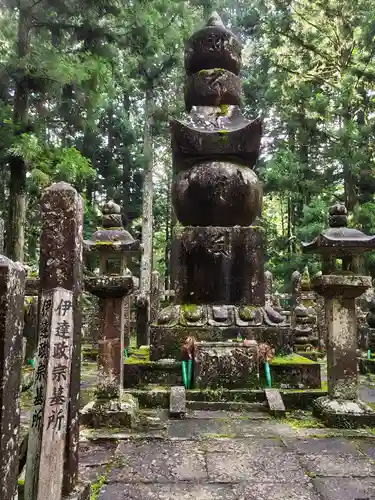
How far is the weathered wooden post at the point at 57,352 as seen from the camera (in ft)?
7.70

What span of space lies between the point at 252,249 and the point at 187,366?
80.2 inches

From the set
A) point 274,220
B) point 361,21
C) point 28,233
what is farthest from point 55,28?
point 274,220

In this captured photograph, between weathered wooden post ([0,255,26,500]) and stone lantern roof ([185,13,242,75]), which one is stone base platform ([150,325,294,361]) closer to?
weathered wooden post ([0,255,26,500])

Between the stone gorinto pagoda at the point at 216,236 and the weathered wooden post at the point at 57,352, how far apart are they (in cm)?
347

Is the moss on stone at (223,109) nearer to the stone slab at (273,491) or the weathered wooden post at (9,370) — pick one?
the stone slab at (273,491)

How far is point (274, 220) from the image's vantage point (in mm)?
27562

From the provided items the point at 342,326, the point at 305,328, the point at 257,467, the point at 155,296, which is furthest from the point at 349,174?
the point at 257,467

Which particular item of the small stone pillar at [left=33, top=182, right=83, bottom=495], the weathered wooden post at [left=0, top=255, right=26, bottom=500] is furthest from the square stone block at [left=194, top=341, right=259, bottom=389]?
the weathered wooden post at [left=0, top=255, right=26, bottom=500]

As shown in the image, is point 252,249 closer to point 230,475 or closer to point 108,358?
point 108,358

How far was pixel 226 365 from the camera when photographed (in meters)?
5.45

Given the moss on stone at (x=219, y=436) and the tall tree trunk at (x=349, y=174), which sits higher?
the tall tree trunk at (x=349, y=174)

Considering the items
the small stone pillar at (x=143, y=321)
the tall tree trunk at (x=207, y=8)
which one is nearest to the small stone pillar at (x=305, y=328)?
the small stone pillar at (x=143, y=321)

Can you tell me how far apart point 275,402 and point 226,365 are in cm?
71

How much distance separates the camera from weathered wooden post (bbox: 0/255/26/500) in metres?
1.60
